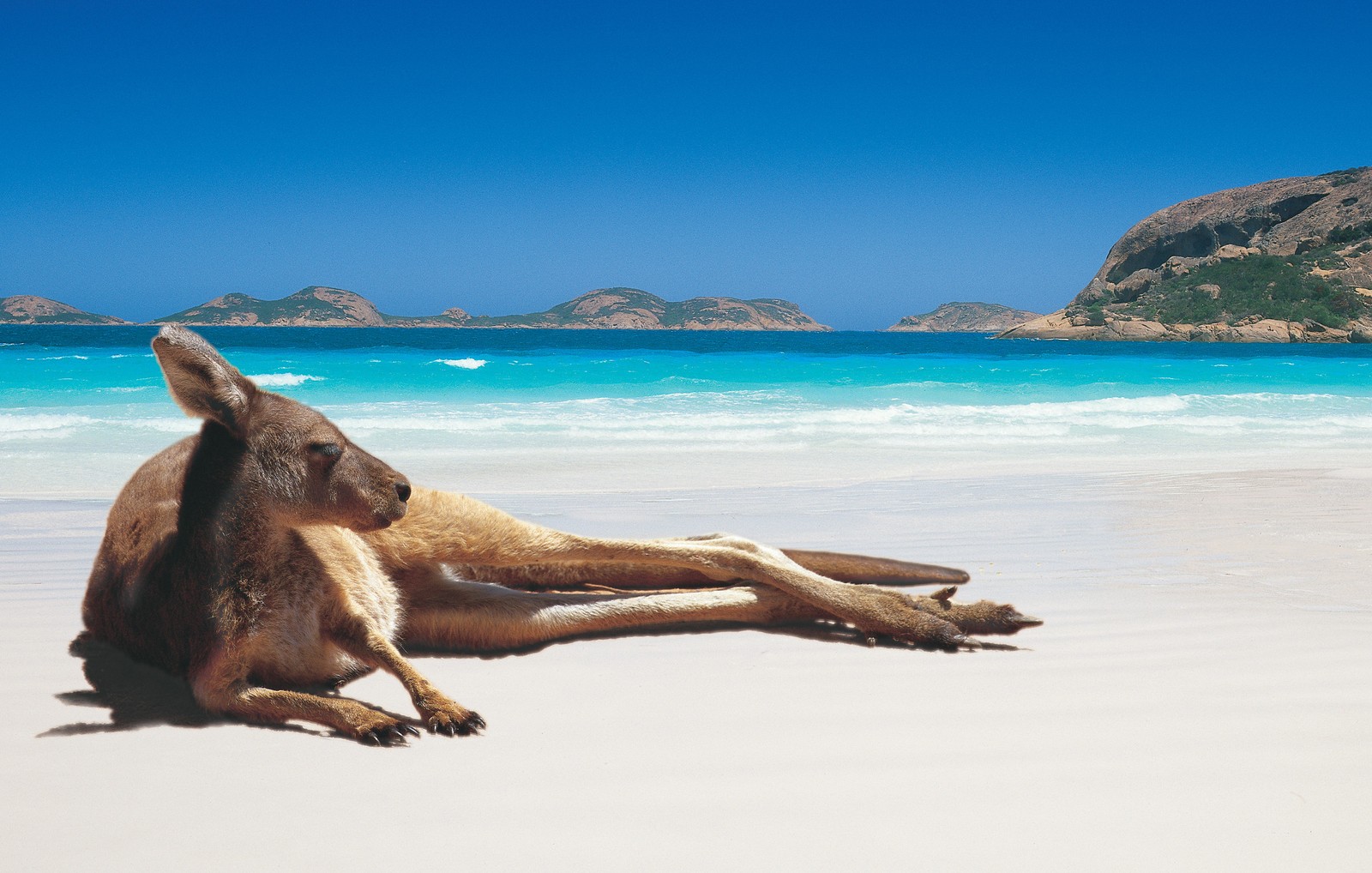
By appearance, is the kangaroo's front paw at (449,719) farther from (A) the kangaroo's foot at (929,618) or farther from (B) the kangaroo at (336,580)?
(A) the kangaroo's foot at (929,618)

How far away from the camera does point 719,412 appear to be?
16234 millimetres

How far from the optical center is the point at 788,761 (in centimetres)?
257

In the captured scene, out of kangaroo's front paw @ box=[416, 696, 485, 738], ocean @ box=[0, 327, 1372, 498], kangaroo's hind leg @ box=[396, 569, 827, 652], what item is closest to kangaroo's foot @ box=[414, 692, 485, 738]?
kangaroo's front paw @ box=[416, 696, 485, 738]

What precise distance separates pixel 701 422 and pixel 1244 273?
77392mm

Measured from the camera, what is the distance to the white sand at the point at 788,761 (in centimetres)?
210

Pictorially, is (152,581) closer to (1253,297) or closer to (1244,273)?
(1253,297)

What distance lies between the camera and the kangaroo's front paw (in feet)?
8.84

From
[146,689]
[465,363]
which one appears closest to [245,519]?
[146,689]

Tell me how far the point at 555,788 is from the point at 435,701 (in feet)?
1.67

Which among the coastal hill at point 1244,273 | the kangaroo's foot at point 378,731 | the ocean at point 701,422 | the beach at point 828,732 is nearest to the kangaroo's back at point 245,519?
the beach at point 828,732

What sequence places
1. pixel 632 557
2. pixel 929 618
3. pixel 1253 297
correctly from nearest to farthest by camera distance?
1. pixel 929 618
2. pixel 632 557
3. pixel 1253 297

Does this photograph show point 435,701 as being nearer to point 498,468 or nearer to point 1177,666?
point 1177,666

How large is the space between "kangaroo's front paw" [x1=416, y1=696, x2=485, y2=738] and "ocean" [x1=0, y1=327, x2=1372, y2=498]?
5.47 meters

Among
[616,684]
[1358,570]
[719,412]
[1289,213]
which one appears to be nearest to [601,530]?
[616,684]
